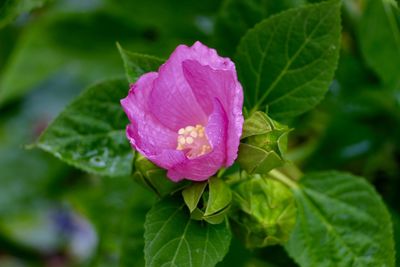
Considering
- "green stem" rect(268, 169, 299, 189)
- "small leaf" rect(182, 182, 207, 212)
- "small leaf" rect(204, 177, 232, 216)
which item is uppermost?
"small leaf" rect(204, 177, 232, 216)

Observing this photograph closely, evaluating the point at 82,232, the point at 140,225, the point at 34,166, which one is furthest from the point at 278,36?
the point at 82,232

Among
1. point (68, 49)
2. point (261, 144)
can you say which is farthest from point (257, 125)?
point (68, 49)

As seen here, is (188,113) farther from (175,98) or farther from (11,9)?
(11,9)

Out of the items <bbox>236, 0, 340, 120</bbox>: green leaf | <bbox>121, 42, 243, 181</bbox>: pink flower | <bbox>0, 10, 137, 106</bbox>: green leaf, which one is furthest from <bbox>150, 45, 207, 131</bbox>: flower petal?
<bbox>0, 10, 137, 106</bbox>: green leaf

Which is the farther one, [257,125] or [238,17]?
[238,17]

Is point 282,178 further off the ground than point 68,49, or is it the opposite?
point 282,178

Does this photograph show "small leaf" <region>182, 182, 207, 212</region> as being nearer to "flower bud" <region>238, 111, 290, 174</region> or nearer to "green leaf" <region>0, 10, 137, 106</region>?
"flower bud" <region>238, 111, 290, 174</region>

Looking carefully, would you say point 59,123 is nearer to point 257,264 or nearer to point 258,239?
point 258,239
